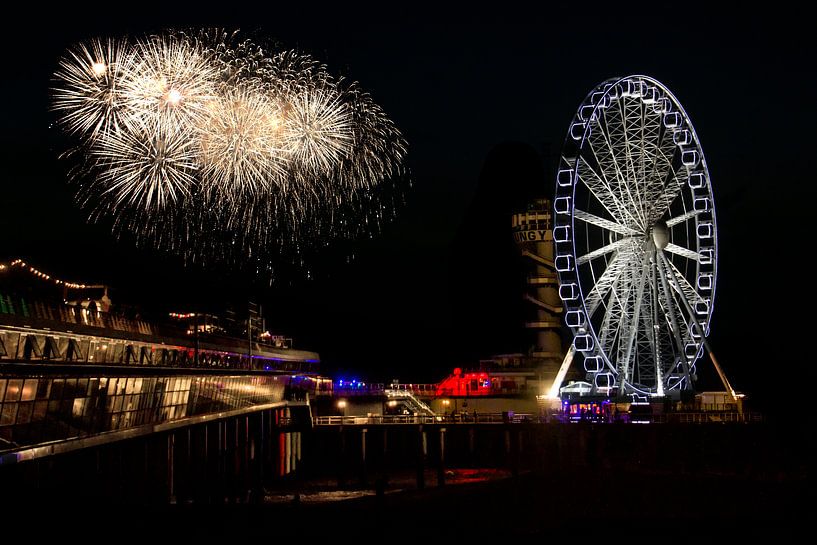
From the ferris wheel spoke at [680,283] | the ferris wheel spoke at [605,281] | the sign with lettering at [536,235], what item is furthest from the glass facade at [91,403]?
the sign with lettering at [536,235]

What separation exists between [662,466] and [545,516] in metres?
20.4

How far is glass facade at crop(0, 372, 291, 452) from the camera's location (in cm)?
2773

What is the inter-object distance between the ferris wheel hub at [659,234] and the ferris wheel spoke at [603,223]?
109 cm

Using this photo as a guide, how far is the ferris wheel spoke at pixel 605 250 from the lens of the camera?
203ft

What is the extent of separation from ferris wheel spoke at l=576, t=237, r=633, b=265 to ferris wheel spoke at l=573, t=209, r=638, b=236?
0.48 meters

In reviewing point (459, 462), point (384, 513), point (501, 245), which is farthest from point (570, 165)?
point (501, 245)

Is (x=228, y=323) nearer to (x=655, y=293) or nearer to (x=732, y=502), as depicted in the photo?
(x=655, y=293)

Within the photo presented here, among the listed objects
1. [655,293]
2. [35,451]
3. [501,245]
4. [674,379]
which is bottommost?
[35,451]

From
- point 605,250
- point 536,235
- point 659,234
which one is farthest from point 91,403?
point 536,235

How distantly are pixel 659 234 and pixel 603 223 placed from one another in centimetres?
364

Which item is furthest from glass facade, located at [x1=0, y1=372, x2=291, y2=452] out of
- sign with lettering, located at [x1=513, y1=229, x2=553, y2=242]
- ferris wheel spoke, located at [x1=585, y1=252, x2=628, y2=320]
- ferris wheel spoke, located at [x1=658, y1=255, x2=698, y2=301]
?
sign with lettering, located at [x1=513, y1=229, x2=553, y2=242]

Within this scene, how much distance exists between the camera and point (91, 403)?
32.8 metres

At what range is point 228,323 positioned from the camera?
90188mm

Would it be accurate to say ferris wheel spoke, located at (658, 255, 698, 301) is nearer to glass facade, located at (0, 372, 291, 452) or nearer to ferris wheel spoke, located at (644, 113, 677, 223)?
ferris wheel spoke, located at (644, 113, 677, 223)
